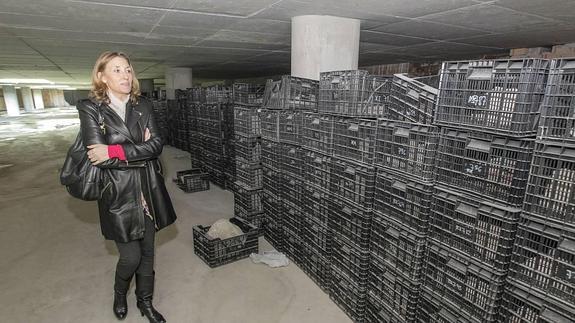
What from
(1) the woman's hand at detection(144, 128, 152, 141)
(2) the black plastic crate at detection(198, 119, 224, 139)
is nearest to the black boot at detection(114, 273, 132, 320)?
(1) the woman's hand at detection(144, 128, 152, 141)

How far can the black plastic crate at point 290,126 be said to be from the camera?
372cm

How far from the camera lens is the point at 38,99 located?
42406 mm

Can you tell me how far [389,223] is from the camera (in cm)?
255

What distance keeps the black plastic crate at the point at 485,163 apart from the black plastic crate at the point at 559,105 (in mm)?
103

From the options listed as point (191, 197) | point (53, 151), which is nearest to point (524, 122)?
point (191, 197)

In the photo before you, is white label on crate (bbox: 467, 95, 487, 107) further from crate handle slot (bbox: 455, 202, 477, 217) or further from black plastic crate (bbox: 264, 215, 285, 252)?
black plastic crate (bbox: 264, 215, 285, 252)

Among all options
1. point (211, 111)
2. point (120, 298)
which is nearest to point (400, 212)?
point (120, 298)

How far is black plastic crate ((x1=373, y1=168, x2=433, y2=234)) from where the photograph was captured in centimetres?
225

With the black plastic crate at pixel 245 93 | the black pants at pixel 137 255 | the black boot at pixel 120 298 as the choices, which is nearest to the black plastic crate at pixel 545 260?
the black pants at pixel 137 255

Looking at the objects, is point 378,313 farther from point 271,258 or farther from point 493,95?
point 493,95

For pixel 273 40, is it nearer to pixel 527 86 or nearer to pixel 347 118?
pixel 347 118

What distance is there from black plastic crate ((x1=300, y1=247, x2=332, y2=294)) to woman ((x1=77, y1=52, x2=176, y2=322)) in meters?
1.68

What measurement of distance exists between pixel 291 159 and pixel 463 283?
231 centimetres

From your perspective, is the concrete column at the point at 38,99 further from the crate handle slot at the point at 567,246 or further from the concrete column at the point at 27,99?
the crate handle slot at the point at 567,246
